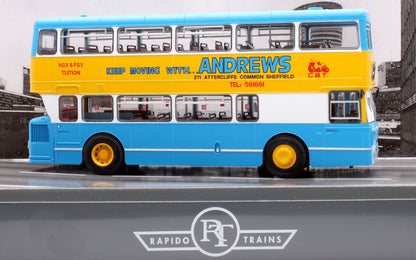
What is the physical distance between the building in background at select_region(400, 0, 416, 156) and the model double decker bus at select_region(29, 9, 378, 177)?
1.92 metres

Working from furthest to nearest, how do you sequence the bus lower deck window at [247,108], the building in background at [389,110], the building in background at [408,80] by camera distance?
the building in background at [408,80] → the building in background at [389,110] → the bus lower deck window at [247,108]

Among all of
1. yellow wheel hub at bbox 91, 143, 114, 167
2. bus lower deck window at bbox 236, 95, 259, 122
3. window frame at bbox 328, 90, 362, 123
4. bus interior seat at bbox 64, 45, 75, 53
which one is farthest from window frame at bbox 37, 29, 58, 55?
window frame at bbox 328, 90, 362, 123

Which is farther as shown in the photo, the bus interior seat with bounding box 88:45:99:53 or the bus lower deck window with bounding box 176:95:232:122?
the bus interior seat with bounding box 88:45:99:53

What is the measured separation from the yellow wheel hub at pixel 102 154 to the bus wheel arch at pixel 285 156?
7.77 ft

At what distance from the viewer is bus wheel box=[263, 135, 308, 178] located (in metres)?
6.16

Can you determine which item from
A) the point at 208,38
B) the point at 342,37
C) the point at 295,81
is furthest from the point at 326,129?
the point at 208,38

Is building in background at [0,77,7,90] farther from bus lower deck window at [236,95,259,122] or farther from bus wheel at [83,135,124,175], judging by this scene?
bus lower deck window at [236,95,259,122]

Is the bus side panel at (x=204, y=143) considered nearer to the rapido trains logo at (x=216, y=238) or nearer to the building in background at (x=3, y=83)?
the rapido trains logo at (x=216, y=238)

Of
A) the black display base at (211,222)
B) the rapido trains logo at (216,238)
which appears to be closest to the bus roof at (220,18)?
the black display base at (211,222)

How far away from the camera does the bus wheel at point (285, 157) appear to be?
243 inches

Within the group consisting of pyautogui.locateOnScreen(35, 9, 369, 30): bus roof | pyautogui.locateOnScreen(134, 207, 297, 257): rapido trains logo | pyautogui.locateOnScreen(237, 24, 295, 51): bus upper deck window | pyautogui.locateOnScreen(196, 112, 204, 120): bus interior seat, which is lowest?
pyautogui.locateOnScreen(134, 207, 297, 257): rapido trains logo

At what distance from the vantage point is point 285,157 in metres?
6.15

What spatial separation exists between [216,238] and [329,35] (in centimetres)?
363

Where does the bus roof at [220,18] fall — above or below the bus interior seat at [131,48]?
above
